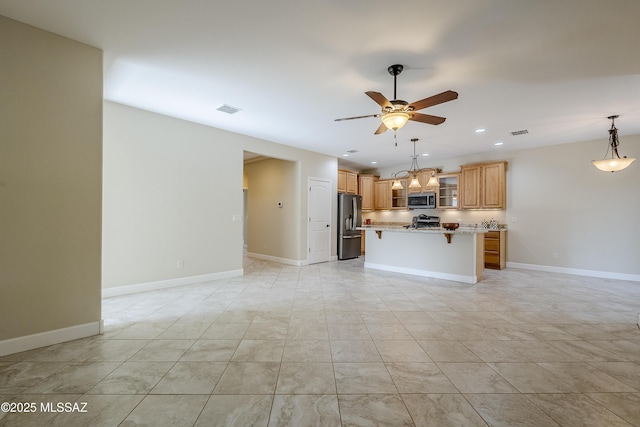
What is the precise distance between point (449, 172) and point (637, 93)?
13.0 feet

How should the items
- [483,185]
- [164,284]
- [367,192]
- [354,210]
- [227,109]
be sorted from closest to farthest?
[227,109] < [164,284] < [483,185] < [354,210] < [367,192]

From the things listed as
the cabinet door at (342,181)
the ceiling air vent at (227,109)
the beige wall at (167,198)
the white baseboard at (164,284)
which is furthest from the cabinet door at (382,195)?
the ceiling air vent at (227,109)

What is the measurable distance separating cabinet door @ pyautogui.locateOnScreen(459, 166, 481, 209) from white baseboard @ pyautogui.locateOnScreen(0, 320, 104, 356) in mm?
7365

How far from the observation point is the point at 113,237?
3.93m

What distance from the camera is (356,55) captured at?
2.77 meters

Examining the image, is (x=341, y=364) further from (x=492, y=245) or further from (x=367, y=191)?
(x=367, y=191)

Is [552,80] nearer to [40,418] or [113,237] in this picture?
[40,418]

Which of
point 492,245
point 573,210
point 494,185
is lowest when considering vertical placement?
point 492,245

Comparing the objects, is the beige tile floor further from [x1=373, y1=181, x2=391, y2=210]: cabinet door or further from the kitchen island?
[x1=373, y1=181, x2=391, y2=210]: cabinet door

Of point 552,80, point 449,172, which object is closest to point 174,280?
point 552,80

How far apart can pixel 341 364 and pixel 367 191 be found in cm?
702

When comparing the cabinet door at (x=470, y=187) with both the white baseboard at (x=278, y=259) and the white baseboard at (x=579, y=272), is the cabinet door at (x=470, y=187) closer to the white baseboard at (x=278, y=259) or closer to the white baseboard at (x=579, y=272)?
the white baseboard at (x=579, y=272)

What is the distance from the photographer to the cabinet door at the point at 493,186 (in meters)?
6.52

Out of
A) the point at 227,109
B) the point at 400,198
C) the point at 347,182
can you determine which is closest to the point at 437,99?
the point at 227,109
